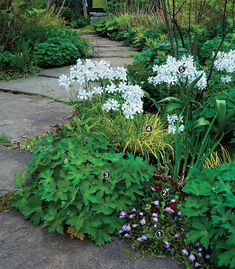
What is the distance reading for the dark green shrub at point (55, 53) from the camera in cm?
675

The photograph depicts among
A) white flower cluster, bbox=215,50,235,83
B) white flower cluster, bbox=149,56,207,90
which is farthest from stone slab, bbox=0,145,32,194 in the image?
white flower cluster, bbox=215,50,235,83

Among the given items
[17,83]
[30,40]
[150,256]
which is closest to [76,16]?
[30,40]

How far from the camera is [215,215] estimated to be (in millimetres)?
1972

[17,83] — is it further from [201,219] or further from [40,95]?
[201,219]

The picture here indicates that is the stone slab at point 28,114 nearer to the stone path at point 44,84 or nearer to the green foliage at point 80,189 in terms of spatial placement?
the stone path at point 44,84

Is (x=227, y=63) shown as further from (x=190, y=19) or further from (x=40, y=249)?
(x=190, y=19)

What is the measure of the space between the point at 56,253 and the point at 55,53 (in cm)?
499

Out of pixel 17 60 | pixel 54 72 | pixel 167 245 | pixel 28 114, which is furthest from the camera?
pixel 54 72

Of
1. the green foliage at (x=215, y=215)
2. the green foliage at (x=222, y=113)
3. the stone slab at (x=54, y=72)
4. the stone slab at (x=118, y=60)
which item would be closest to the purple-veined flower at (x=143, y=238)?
the green foliage at (x=215, y=215)

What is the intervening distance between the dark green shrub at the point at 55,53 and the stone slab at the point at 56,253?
4660 mm

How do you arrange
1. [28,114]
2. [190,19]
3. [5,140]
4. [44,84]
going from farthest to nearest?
[44,84] < [190,19] < [28,114] < [5,140]

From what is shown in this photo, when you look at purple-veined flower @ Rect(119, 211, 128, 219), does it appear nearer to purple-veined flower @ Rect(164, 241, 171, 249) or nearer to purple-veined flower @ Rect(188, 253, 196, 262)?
purple-veined flower @ Rect(164, 241, 171, 249)

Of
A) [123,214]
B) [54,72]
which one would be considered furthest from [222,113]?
[54,72]

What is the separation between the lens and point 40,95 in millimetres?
4957
